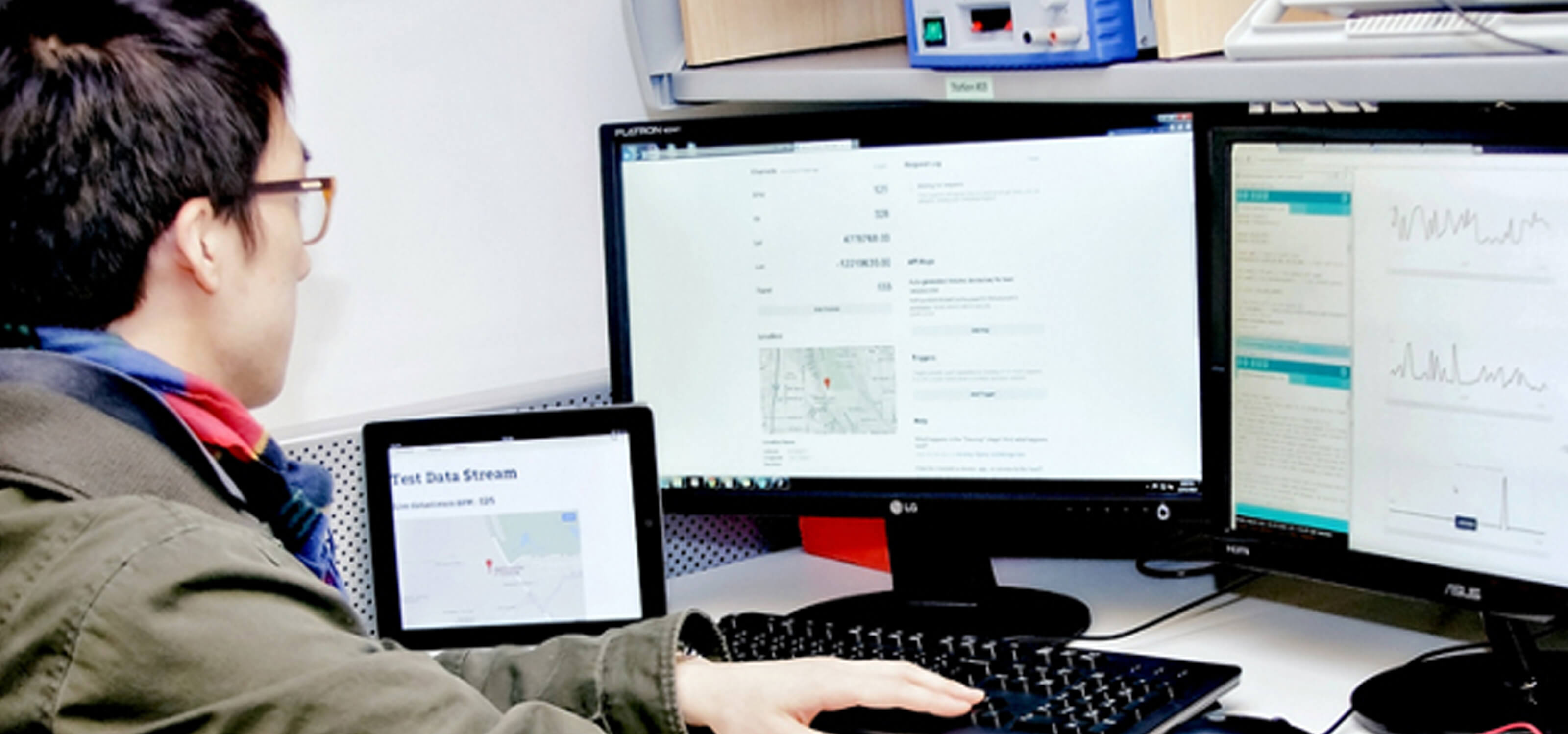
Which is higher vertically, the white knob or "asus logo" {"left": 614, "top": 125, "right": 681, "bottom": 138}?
the white knob

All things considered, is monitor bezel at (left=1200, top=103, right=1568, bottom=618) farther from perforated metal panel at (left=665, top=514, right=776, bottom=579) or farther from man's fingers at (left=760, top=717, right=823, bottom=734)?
perforated metal panel at (left=665, top=514, right=776, bottom=579)

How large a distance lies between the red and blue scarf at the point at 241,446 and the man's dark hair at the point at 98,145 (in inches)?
1.3

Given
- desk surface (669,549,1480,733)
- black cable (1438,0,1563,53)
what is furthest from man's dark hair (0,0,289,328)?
black cable (1438,0,1563,53)

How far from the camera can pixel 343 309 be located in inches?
58.8

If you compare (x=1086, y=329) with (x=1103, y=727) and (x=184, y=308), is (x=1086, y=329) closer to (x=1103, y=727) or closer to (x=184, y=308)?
(x=1103, y=727)

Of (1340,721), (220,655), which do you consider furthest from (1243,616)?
(220,655)

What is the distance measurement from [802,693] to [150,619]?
441 millimetres

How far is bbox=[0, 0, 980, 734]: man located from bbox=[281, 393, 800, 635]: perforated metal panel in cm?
20

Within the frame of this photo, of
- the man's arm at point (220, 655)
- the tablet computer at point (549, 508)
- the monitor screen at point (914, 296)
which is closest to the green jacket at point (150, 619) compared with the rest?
the man's arm at point (220, 655)

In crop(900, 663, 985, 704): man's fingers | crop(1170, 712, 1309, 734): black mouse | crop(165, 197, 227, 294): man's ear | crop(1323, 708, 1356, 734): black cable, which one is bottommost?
crop(1323, 708, 1356, 734): black cable

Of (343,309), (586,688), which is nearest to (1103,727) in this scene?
(586,688)

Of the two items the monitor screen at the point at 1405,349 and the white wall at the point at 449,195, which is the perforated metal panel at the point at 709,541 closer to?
the white wall at the point at 449,195

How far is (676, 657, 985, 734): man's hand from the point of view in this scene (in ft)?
3.60

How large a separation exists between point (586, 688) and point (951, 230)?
0.47m
